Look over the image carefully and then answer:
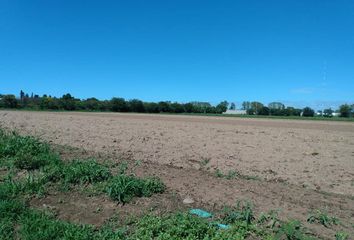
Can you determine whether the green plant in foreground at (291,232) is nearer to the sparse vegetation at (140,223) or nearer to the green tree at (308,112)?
the sparse vegetation at (140,223)

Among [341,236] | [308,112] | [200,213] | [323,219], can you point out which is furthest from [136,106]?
[341,236]

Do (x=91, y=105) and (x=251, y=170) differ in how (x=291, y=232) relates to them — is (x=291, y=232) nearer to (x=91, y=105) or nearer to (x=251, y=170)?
(x=251, y=170)

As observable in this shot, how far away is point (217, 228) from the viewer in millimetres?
5082

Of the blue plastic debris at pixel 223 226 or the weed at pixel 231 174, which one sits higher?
the weed at pixel 231 174

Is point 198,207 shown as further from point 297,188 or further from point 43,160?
point 43,160

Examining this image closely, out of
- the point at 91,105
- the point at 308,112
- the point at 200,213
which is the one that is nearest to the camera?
the point at 200,213

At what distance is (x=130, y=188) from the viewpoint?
6.50 meters

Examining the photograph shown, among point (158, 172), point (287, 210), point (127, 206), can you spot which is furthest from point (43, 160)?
point (287, 210)

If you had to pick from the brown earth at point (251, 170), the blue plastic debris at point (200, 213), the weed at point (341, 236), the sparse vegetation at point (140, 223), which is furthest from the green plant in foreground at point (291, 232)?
the blue plastic debris at point (200, 213)

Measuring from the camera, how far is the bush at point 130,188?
633 centimetres

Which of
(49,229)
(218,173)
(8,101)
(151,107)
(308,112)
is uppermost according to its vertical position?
(8,101)

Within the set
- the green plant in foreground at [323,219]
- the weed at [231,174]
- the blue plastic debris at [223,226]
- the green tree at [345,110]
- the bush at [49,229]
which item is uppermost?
the green tree at [345,110]

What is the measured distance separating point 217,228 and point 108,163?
4232 mm

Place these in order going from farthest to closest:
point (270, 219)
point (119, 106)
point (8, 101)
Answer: point (119, 106) < point (8, 101) < point (270, 219)
